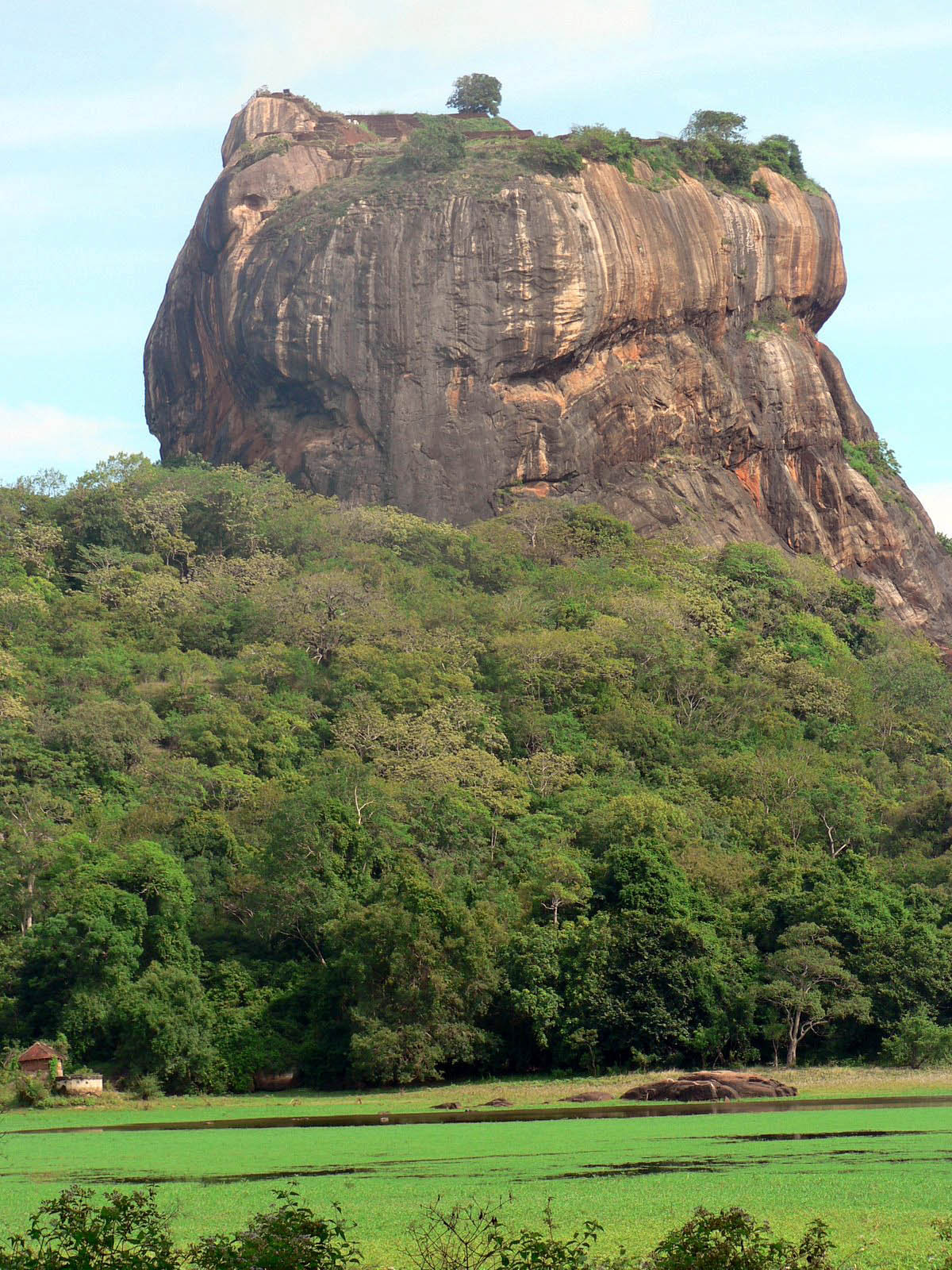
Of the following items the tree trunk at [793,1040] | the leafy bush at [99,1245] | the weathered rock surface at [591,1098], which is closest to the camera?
the leafy bush at [99,1245]

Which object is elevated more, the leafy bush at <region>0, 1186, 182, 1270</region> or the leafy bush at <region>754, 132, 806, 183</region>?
the leafy bush at <region>754, 132, 806, 183</region>

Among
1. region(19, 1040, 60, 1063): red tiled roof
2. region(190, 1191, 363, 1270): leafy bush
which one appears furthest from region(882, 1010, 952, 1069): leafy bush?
region(190, 1191, 363, 1270): leafy bush

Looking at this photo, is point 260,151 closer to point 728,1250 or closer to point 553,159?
point 553,159

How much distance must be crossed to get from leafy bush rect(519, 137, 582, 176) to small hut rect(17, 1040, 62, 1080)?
45.0 m

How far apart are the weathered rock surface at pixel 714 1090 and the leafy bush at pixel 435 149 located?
157 ft

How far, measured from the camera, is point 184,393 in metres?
76.0

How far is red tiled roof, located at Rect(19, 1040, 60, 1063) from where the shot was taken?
33812mm

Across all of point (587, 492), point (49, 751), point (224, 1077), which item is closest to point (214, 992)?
point (224, 1077)

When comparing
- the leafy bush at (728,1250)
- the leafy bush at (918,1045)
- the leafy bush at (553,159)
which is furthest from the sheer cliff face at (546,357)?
the leafy bush at (728,1250)

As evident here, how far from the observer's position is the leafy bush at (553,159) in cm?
6750

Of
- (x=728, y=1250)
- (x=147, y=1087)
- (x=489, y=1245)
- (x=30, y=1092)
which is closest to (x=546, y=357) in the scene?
(x=147, y=1087)

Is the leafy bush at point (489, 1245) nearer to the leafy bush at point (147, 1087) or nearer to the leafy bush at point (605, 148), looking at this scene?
the leafy bush at point (147, 1087)

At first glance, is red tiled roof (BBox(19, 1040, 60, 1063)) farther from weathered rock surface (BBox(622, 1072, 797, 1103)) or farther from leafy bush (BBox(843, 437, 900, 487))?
leafy bush (BBox(843, 437, 900, 487))

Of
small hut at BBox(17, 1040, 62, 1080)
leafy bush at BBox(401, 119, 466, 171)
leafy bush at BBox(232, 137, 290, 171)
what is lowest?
small hut at BBox(17, 1040, 62, 1080)
